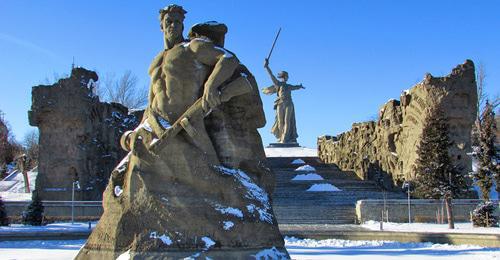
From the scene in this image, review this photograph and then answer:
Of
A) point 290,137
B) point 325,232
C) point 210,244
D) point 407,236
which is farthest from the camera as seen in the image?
point 290,137

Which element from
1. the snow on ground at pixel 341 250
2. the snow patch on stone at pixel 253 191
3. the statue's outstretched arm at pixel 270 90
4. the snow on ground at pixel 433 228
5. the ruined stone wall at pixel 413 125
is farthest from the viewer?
the statue's outstretched arm at pixel 270 90

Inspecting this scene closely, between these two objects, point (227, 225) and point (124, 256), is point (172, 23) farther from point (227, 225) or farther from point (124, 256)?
point (124, 256)

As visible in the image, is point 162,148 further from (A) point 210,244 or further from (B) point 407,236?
(B) point 407,236

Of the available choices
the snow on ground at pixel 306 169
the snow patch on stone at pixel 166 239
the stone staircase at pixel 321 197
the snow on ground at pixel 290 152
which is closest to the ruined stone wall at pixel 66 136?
the stone staircase at pixel 321 197

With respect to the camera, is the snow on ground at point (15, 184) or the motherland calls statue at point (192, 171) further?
the snow on ground at point (15, 184)

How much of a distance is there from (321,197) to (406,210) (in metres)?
4.79

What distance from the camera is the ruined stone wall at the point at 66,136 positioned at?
2769cm

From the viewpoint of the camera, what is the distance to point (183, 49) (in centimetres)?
718

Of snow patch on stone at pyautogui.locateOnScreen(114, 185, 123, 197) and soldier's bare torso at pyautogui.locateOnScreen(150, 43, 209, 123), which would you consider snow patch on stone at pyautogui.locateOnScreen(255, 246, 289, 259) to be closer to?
snow patch on stone at pyautogui.locateOnScreen(114, 185, 123, 197)

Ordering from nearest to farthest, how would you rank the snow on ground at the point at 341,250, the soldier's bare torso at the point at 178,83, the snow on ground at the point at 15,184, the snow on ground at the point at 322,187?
the soldier's bare torso at the point at 178,83, the snow on ground at the point at 341,250, the snow on ground at the point at 322,187, the snow on ground at the point at 15,184

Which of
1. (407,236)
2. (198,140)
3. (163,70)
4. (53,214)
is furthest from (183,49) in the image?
(53,214)

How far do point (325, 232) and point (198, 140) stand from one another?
927cm

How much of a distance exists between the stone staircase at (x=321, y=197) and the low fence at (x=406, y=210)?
29.8 inches

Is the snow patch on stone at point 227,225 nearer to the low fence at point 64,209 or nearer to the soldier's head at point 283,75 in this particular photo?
the low fence at point 64,209
